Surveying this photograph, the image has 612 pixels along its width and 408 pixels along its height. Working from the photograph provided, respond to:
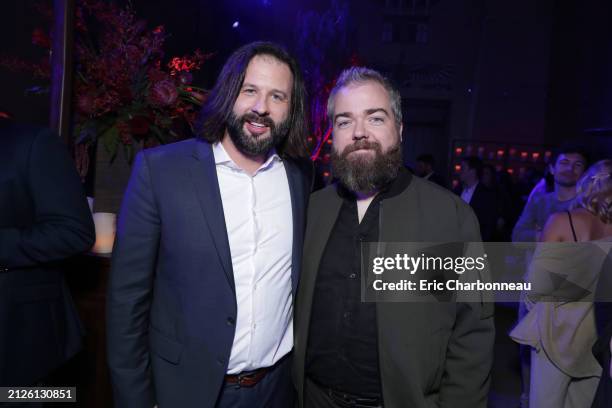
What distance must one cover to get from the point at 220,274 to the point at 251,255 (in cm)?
13

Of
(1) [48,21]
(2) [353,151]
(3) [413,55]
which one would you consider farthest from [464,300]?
(3) [413,55]

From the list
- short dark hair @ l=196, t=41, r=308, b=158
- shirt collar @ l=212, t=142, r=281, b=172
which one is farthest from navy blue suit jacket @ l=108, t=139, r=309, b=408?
short dark hair @ l=196, t=41, r=308, b=158

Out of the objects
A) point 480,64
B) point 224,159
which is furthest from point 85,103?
point 480,64

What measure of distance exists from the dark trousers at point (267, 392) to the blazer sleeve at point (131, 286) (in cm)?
26

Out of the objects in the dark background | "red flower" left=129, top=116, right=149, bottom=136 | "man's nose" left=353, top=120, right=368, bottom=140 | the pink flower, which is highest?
the dark background

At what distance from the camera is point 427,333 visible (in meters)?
1.55

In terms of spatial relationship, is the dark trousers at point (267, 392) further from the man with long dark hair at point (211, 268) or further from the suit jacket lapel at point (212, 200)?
the suit jacket lapel at point (212, 200)

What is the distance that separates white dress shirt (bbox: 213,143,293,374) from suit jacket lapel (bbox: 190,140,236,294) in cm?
→ 6

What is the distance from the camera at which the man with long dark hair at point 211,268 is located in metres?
1.47

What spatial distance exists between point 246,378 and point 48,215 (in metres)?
0.87

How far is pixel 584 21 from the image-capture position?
984 cm

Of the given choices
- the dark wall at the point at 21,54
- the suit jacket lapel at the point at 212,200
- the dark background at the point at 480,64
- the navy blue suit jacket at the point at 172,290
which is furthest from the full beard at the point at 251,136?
the dark background at the point at 480,64

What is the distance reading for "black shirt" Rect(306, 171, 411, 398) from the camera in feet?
5.21

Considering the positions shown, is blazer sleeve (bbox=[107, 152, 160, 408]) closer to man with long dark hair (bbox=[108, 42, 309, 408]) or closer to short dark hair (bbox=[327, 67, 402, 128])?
man with long dark hair (bbox=[108, 42, 309, 408])
